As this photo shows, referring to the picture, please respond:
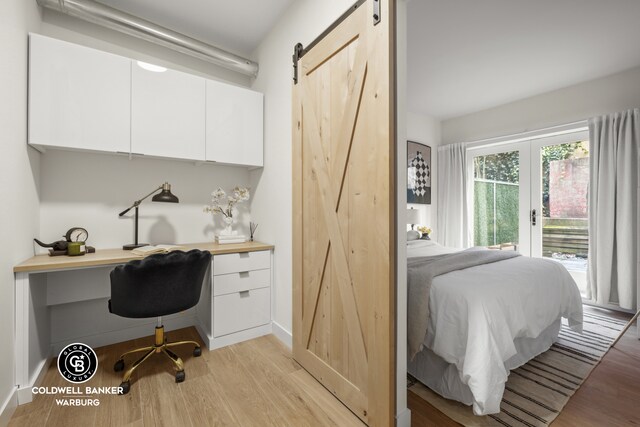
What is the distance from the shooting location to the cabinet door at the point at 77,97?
1.91 meters

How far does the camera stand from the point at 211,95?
258 cm

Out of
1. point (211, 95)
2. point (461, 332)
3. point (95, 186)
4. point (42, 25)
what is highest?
point (42, 25)

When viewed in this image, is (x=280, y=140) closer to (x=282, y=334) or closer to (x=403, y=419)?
(x=282, y=334)

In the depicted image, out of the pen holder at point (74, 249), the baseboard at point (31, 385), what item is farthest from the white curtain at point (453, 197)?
the baseboard at point (31, 385)

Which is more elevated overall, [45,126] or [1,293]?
[45,126]

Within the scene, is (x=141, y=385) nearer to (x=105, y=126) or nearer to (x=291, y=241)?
(x=291, y=241)

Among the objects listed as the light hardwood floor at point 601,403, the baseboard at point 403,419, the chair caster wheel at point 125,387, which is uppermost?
the baseboard at point 403,419

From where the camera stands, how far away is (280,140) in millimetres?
2527

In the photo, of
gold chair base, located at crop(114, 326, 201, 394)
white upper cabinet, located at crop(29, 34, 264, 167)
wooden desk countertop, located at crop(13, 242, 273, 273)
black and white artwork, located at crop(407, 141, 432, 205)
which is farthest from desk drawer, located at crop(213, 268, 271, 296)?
black and white artwork, located at crop(407, 141, 432, 205)

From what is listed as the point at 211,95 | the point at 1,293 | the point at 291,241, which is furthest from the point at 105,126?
the point at 291,241

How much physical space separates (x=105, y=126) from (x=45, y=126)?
1.09 ft

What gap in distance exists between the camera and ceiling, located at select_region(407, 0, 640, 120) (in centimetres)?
240

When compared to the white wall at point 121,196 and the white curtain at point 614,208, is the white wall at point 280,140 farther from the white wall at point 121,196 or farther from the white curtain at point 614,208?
the white curtain at point 614,208

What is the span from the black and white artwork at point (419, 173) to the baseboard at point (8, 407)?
15.7 ft
